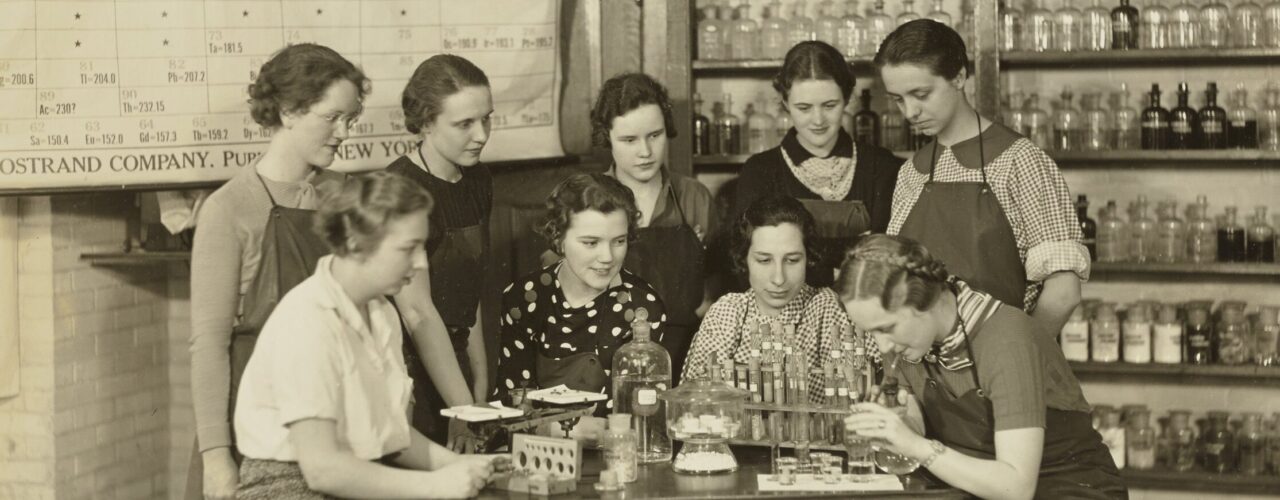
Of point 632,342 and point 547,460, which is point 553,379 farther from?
point 547,460

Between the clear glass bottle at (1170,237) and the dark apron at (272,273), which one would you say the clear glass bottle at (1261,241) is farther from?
the dark apron at (272,273)

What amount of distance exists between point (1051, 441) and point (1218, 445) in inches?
94.3

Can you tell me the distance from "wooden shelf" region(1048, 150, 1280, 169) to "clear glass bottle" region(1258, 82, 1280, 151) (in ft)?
0.19

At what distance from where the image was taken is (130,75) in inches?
164

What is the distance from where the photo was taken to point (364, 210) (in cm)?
252

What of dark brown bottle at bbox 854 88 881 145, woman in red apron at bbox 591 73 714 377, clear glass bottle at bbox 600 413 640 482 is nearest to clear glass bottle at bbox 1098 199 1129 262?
dark brown bottle at bbox 854 88 881 145

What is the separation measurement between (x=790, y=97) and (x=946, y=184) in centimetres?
61

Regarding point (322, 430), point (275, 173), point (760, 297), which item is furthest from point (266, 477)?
point (760, 297)

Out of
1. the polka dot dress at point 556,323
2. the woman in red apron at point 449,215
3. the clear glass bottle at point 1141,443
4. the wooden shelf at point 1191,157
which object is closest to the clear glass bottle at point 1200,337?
the clear glass bottle at point 1141,443

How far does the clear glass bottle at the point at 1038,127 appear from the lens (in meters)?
4.93

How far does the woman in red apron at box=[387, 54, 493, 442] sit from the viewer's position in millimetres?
3416

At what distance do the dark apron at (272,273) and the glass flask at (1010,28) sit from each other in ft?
9.31

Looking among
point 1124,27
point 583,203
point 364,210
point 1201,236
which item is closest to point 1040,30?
point 1124,27

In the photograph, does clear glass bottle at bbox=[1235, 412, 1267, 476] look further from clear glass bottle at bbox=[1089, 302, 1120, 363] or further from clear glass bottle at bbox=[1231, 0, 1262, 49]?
clear glass bottle at bbox=[1231, 0, 1262, 49]
